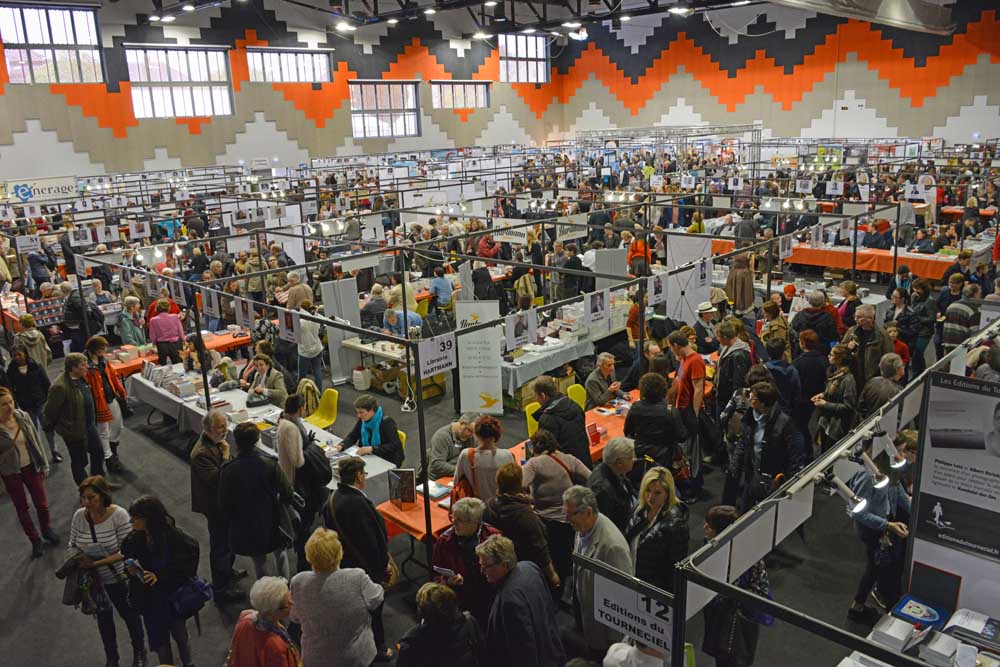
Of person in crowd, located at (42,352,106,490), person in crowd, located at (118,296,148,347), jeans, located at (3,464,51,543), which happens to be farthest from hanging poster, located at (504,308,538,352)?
person in crowd, located at (118,296,148,347)

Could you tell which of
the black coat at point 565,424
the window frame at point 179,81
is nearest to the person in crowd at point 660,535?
the black coat at point 565,424

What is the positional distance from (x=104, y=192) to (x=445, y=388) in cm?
1634

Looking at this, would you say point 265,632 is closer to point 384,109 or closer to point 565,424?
point 565,424

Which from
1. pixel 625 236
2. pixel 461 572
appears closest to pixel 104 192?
pixel 625 236

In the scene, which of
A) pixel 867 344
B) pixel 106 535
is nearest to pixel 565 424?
pixel 106 535

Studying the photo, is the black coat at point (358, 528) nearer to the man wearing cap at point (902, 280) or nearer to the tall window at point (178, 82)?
the man wearing cap at point (902, 280)

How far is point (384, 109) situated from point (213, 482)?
29210 mm

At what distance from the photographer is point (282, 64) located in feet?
93.9

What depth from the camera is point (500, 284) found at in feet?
42.1

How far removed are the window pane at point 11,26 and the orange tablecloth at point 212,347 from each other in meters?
18.2

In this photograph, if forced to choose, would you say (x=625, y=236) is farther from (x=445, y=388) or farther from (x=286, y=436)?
(x=286, y=436)

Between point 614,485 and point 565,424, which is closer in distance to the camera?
point 614,485

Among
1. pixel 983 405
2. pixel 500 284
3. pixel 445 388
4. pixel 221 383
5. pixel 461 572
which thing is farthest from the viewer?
pixel 500 284

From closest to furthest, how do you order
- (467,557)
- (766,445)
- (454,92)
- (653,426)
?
(467,557)
(766,445)
(653,426)
(454,92)
